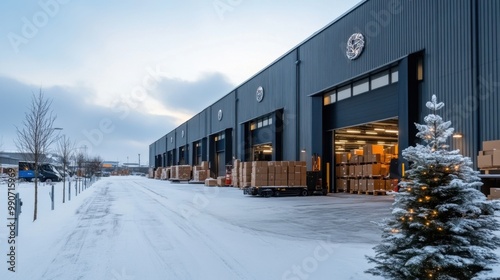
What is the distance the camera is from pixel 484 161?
1500 centimetres

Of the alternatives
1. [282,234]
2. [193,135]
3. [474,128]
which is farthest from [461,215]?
[193,135]

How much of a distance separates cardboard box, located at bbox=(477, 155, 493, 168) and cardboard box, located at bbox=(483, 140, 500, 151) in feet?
1.14

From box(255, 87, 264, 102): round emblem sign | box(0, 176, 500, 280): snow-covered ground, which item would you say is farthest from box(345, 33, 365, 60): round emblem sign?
box(255, 87, 264, 102): round emblem sign

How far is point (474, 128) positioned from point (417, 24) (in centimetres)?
622

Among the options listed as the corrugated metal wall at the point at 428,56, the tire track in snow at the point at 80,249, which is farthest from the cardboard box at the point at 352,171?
the tire track in snow at the point at 80,249

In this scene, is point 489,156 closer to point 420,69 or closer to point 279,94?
point 420,69

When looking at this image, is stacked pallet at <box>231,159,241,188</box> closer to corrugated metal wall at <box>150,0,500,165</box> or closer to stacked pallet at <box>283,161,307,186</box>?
corrugated metal wall at <box>150,0,500,165</box>

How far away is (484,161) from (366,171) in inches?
477

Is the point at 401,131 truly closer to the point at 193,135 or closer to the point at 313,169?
the point at 313,169

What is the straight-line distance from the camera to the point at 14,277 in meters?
6.19

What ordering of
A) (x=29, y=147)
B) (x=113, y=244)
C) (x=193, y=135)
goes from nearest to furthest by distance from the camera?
1. (x=113, y=244)
2. (x=29, y=147)
3. (x=193, y=135)

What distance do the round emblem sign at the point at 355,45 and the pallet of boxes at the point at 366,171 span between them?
280 inches

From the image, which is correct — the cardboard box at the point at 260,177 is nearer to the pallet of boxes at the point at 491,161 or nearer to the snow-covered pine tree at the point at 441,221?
the pallet of boxes at the point at 491,161

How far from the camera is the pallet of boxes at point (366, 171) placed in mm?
26531
